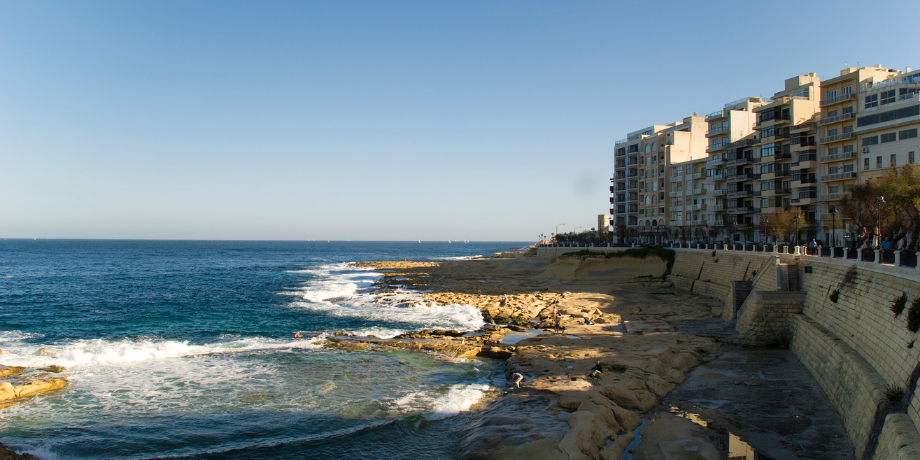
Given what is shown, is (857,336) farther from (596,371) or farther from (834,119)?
(834,119)

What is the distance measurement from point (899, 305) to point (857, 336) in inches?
132

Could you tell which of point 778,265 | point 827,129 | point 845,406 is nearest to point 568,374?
point 845,406

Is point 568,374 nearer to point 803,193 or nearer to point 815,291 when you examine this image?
point 815,291

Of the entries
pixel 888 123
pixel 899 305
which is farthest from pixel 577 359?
pixel 888 123

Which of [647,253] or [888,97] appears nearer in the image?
[888,97]

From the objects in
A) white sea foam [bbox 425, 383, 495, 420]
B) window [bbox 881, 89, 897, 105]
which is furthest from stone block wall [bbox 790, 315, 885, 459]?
window [bbox 881, 89, 897, 105]

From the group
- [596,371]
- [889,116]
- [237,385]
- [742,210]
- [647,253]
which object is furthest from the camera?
[742,210]

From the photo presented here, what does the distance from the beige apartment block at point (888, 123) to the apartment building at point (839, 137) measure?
30.8 inches

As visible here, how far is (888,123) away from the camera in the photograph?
47.2m

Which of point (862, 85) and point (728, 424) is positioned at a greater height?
point (862, 85)

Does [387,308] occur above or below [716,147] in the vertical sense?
below

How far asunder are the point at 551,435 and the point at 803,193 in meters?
54.5

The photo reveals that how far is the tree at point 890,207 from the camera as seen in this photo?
30641 mm

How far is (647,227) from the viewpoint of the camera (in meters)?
85.2
